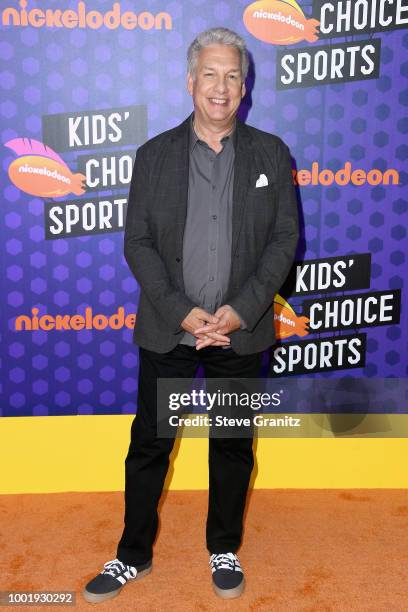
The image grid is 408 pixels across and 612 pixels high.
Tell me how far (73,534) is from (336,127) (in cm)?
188

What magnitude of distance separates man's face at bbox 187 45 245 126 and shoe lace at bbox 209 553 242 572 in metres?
1.44

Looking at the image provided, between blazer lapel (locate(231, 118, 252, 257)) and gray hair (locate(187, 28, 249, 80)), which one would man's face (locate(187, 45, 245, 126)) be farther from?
blazer lapel (locate(231, 118, 252, 257))

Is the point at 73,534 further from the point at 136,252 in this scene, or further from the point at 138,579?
the point at 136,252

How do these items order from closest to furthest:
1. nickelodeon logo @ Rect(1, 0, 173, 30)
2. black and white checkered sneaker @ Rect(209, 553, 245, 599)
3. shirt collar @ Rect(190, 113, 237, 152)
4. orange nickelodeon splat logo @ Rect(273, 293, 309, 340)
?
shirt collar @ Rect(190, 113, 237, 152) < black and white checkered sneaker @ Rect(209, 553, 245, 599) < nickelodeon logo @ Rect(1, 0, 173, 30) < orange nickelodeon splat logo @ Rect(273, 293, 309, 340)

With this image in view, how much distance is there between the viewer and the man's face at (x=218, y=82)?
82.2 inches

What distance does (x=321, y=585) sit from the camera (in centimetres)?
235

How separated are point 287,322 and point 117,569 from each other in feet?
3.92

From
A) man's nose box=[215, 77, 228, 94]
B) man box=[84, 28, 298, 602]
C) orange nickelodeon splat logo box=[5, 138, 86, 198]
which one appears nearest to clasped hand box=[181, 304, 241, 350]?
man box=[84, 28, 298, 602]

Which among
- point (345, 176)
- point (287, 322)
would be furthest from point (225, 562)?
point (345, 176)

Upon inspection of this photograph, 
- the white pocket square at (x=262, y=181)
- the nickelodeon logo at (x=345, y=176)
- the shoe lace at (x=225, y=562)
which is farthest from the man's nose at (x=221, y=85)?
the shoe lace at (x=225, y=562)

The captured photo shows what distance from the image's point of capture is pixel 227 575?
2.33 metres

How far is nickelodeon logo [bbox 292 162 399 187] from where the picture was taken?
2799mm

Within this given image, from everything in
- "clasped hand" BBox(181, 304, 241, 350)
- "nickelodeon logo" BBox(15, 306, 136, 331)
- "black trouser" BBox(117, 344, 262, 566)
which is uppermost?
"clasped hand" BBox(181, 304, 241, 350)

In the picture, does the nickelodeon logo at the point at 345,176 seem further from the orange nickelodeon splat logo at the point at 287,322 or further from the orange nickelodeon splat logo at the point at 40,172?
the orange nickelodeon splat logo at the point at 40,172
